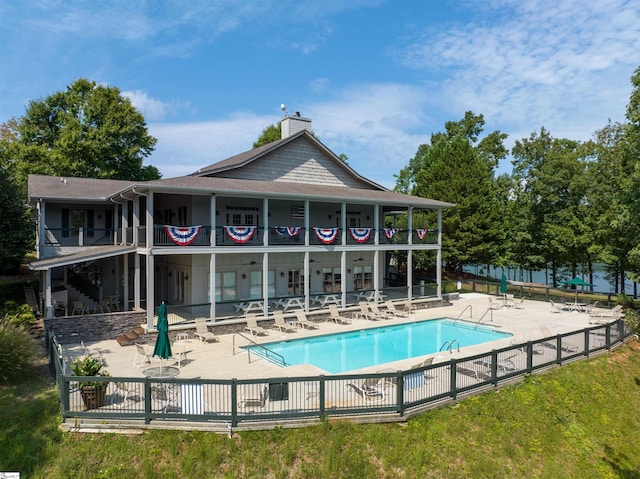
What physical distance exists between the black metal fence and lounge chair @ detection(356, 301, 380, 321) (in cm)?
1053

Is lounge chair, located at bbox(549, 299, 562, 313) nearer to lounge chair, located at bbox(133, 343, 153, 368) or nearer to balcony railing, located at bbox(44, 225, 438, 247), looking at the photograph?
balcony railing, located at bbox(44, 225, 438, 247)

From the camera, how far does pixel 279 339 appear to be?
18281 mm

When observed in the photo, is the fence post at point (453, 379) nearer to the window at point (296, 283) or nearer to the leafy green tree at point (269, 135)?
the window at point (296, 283)

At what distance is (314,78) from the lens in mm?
29766

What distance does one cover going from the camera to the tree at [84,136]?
3950 centimetres

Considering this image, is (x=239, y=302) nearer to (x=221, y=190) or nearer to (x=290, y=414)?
(x=221, y=190)

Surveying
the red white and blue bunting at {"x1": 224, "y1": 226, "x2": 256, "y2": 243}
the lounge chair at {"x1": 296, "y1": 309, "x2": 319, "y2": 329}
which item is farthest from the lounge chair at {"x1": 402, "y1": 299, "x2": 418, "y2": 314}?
the red white and blue bunting at {"x1": 224, "y1": 226, "x2": 256, "y2": 243}

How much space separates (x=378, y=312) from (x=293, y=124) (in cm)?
1306

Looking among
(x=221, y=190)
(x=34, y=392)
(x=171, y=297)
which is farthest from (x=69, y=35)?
(x=34, y=392)

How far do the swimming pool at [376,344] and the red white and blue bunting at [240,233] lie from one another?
17.3 feet

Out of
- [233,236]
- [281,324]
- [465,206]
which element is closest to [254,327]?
[281,324]

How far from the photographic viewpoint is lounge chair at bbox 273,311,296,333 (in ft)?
65.1

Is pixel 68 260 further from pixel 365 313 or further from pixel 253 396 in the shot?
pixel 365 313

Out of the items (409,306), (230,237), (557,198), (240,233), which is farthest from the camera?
(557,198)
